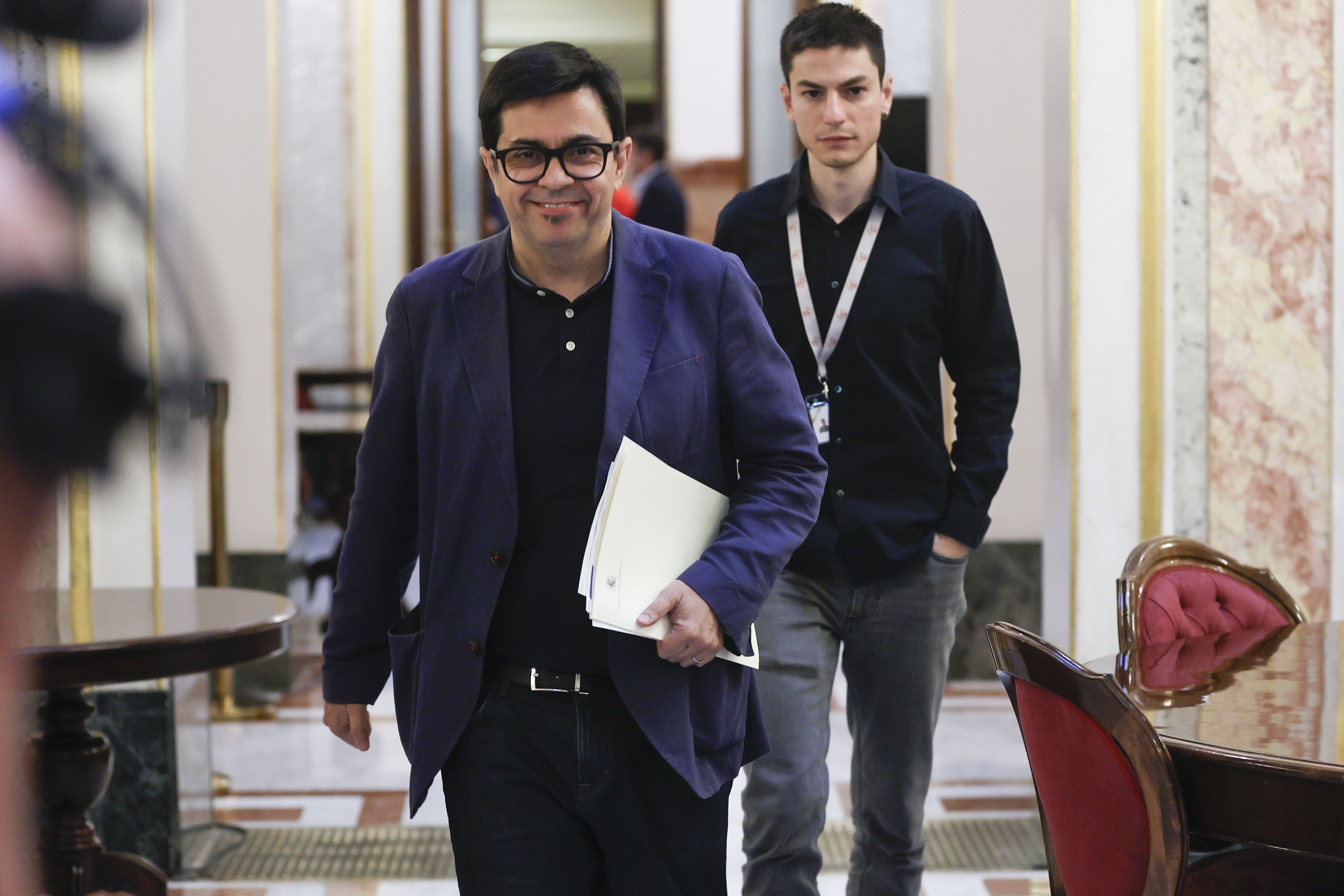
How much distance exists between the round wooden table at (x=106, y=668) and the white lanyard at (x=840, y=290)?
133 cm

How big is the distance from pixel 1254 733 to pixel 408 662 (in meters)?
1.20

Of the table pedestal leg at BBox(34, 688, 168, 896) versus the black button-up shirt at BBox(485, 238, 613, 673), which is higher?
the black button-up shirt at BBox(485, 238, 613, 673)

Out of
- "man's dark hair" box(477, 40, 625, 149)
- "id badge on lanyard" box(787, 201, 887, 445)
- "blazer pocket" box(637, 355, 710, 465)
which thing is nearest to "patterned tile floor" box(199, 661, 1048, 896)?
"id badge on lanyard" box(787, 201, 887, 445)

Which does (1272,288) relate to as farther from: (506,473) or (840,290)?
(506,473)

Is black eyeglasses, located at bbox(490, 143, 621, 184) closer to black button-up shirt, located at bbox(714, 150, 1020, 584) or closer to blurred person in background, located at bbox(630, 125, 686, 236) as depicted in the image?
black button-up shirt, located at bbox(714, 150, 1020, 584)

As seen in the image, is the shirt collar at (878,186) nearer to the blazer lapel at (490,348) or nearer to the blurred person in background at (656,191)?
the blazer lapel at (490,348)

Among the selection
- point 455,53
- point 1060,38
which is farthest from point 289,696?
point 455,53

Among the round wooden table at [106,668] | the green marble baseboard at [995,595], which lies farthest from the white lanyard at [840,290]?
the green marble baseboard at [995,595]

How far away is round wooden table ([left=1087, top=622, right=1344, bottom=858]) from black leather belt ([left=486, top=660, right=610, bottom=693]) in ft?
2.60

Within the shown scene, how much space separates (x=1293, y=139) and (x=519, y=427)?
2806 millimetres

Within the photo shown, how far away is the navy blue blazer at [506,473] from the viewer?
Answer: 1.78m

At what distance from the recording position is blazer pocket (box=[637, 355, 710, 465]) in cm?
181

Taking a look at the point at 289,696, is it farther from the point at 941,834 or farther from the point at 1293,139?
the point at 1293,139

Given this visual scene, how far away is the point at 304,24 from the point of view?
896 cm
